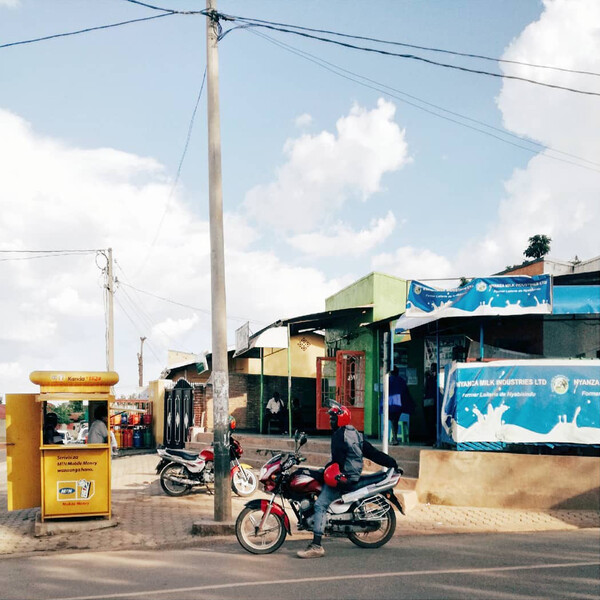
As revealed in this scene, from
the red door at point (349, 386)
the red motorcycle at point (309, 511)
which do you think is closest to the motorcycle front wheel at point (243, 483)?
the red motorcycle at point (309, 511)

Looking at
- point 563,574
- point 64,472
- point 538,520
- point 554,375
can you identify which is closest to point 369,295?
point 554,375

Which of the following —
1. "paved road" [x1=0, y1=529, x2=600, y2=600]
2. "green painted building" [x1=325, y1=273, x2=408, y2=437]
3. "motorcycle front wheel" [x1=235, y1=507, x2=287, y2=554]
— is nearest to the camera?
"paved road" [x1=0, y1=529, x2=600, y2=600]

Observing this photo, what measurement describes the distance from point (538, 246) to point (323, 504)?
30667 millimetres

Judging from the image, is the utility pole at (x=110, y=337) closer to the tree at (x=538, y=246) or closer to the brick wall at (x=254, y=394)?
the brick wall at (x=254, y=394)

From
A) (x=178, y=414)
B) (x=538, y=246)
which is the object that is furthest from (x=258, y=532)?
(x=538, y=246)

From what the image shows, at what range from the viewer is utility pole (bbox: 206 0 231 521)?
9.68m

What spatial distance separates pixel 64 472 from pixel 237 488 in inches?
149

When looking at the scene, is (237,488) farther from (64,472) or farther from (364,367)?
(364,367)

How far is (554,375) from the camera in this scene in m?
11.8

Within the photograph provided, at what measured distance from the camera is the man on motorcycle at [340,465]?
8.02 metres

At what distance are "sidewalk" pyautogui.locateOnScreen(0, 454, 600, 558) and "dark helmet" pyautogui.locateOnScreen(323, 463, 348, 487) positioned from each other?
1.56 meters

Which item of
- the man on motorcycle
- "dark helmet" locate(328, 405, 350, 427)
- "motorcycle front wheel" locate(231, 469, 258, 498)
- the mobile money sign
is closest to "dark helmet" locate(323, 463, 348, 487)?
the man on motorcycle

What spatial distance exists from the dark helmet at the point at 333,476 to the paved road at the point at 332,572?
84 cm

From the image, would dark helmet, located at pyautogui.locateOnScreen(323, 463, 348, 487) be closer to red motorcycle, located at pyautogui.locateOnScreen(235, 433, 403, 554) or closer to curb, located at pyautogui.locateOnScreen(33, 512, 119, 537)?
red motorcycle, located at pyautogui.locateOnScreen(235, 433, 403, 554)
